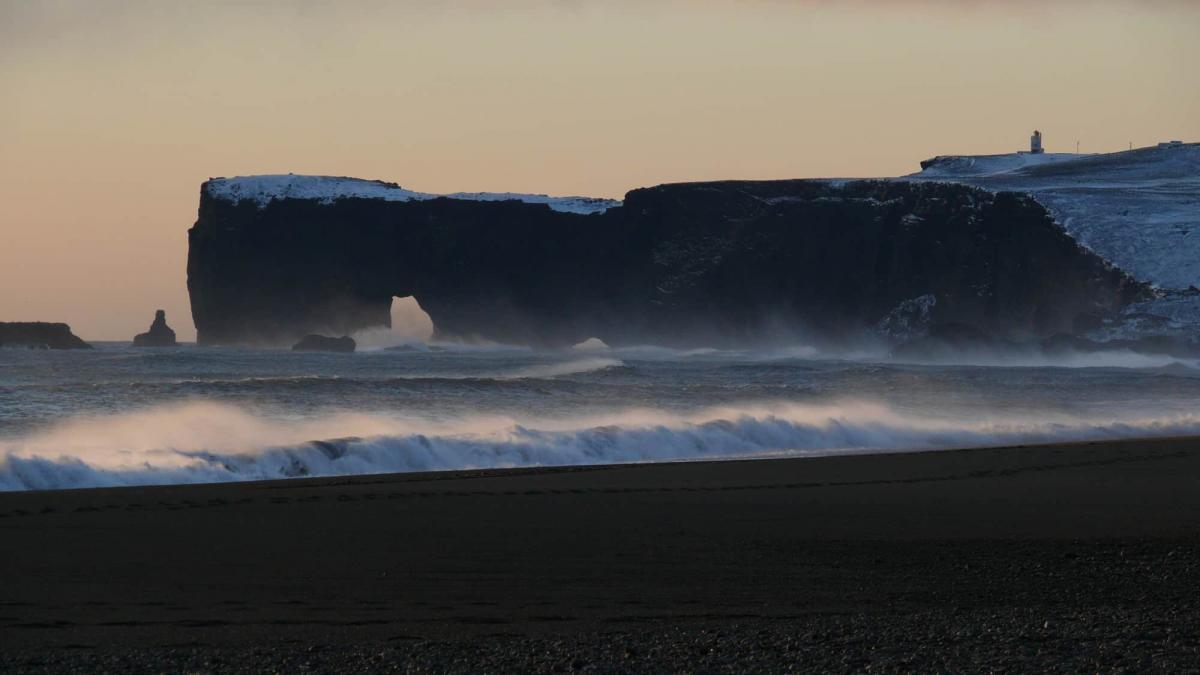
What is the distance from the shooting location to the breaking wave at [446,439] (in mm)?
19047

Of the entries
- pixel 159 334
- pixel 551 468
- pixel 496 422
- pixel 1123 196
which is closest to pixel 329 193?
pixel 159 334

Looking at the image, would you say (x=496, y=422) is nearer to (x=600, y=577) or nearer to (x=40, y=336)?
(x=600, y=577)

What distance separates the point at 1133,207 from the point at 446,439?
91.0 meters

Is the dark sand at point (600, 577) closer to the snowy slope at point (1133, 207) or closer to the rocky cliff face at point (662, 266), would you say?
the snowy slope at point (1133, 207)

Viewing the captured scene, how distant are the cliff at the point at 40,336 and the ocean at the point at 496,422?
61.6m

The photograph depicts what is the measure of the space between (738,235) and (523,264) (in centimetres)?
1867

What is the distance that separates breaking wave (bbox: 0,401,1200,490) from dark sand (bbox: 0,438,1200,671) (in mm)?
2785

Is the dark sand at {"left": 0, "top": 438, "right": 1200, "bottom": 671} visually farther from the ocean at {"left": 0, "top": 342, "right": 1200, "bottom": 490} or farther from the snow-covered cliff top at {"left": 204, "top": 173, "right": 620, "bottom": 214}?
the snow-covered cliff top at {"left": 204, "top": 173, "right": 620, "bottom": 214}

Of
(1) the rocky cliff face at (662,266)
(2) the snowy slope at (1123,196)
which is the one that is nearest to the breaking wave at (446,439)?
(2) the snowy slope at (1123,196)

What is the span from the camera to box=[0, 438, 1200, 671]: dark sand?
849cm

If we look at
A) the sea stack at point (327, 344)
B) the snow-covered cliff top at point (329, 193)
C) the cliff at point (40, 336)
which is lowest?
the sea stack at point (327, 344)

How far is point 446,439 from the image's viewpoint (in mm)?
22750

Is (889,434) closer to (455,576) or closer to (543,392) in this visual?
(543,392)

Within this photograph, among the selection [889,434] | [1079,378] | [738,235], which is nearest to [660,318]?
[738,235]
